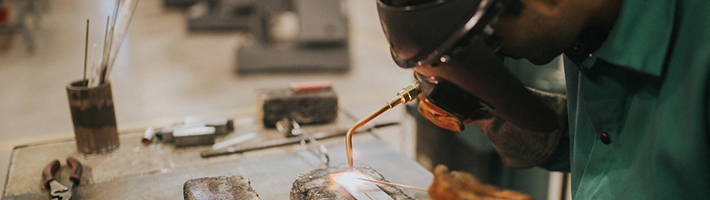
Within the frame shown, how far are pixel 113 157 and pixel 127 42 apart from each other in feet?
13.0

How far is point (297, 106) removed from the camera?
145 centimetres

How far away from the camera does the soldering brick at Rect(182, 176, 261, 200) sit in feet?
3.06

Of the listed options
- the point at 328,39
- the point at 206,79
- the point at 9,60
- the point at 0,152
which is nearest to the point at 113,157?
the point at 0,152

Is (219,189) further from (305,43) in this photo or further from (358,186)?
(305,43)

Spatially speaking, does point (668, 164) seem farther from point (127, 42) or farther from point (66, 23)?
point (66, 23)

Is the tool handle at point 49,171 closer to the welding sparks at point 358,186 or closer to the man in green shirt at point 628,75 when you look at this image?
the welding sparks at point 358,186

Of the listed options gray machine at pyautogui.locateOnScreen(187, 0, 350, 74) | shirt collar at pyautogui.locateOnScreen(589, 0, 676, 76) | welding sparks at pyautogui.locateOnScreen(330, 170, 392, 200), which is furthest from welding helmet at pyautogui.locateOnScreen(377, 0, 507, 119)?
gray machine at pyautogui.locateOnScreen(187, 0, 350, 74)

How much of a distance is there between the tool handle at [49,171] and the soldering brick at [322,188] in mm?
541

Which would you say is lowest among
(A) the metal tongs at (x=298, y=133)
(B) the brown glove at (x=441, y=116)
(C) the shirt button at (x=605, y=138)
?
(A) the metal tongs at (x=298, y=133)

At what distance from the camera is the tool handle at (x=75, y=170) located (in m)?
1.11

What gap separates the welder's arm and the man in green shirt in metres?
0.22

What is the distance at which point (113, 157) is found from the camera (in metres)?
1.26

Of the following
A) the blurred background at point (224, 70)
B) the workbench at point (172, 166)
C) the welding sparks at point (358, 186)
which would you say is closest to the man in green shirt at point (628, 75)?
the welding sparks at point (358, 186)

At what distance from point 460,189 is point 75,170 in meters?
0.84
